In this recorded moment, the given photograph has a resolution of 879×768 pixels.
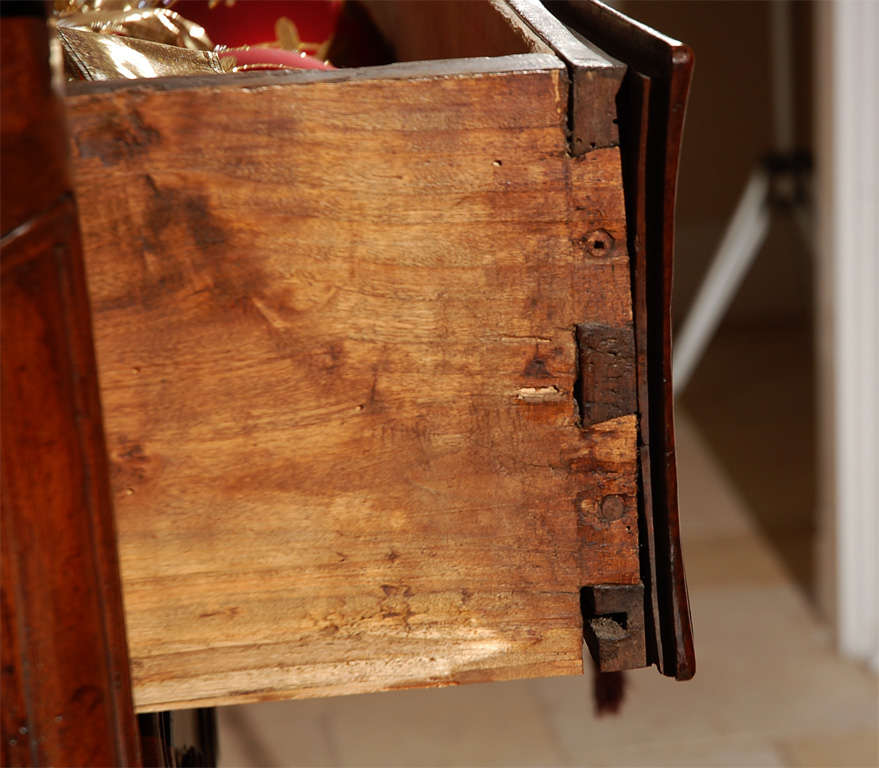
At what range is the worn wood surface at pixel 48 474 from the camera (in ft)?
1.32

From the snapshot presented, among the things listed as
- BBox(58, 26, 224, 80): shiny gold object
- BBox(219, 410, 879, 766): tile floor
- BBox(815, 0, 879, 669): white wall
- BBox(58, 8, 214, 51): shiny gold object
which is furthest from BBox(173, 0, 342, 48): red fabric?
BBox(219, 410, 879, 766): tile floor

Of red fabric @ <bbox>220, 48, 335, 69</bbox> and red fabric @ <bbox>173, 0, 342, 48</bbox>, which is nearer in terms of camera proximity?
red fabric @ <bbox>220, 48, 335, 69</bbox>

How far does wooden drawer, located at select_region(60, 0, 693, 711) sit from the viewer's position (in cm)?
47

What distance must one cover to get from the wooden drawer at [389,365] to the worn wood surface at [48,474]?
46 mm

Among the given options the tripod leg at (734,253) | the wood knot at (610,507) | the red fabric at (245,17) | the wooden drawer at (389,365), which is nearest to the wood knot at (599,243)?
the wooden drawer at (389,365)

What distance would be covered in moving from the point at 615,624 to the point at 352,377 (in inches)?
7.0

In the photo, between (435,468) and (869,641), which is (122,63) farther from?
(869,641)

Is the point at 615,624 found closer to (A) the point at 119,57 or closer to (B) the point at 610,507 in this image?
(B) the point at 610,507

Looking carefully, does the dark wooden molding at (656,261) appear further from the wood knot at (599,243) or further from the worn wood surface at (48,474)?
the worn wood surface at (48,474)

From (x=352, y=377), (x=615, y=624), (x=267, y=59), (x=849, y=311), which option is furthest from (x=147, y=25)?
(x=849, y=311)

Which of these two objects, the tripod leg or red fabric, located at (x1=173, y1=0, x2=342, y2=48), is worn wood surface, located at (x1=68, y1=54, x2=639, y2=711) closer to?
red fabric, located at (x1=173, y1=0, x2=342, y2=48)

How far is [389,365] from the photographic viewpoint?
1.62ft

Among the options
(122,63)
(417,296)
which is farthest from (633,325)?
(122,63)

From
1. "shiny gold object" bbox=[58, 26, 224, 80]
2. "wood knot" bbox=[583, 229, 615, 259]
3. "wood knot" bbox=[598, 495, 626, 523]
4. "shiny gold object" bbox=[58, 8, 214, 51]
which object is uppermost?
"shiny gold object" bbox=[58, 8, 214, 51]
